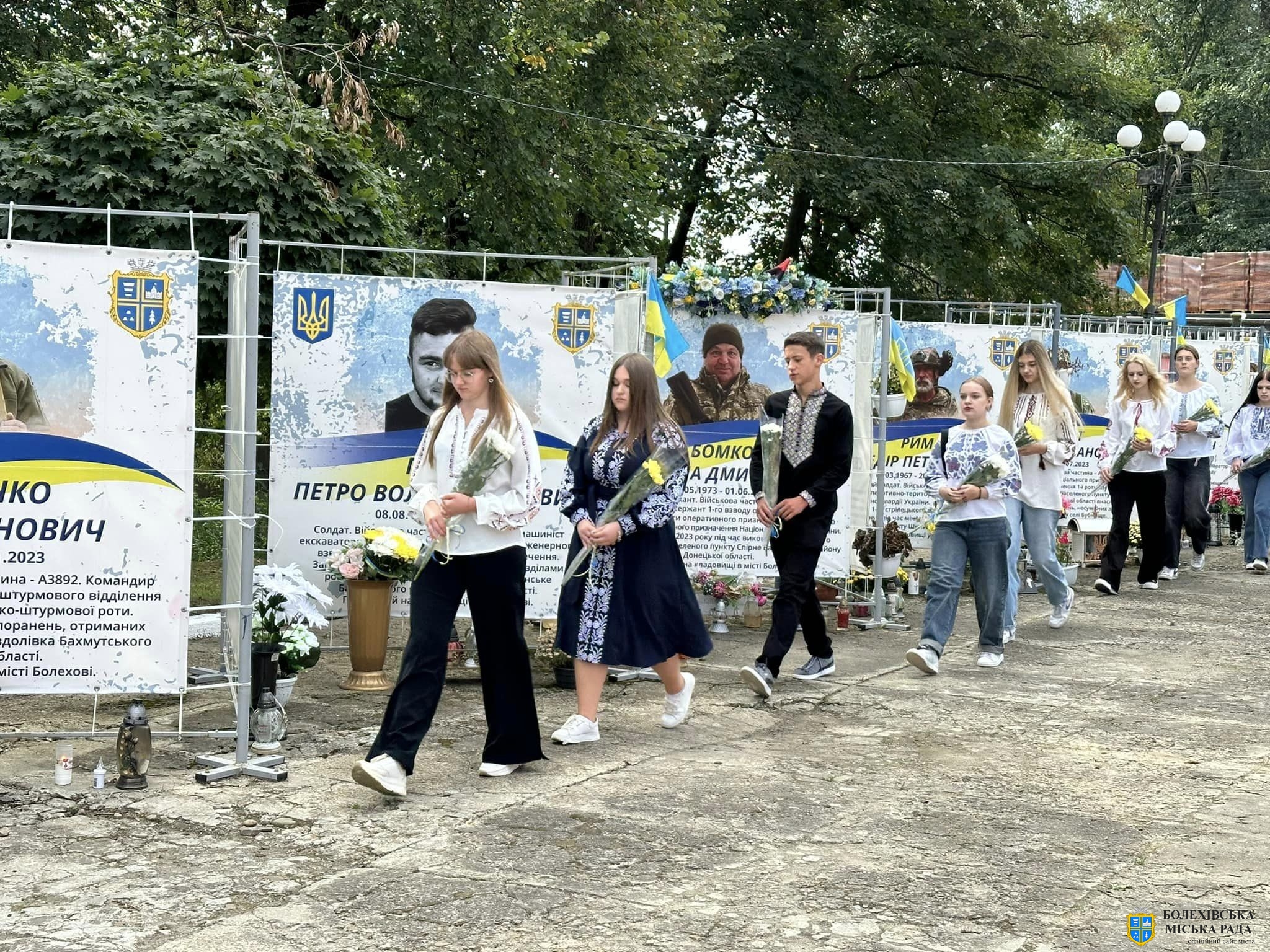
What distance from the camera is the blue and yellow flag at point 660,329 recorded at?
26.8 ft

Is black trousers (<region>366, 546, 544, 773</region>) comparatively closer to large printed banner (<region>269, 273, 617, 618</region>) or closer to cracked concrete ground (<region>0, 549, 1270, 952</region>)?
cracked concrete ground (<region>0, 549, 1270, 952</region>)

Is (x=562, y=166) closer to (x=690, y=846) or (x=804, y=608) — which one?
(x=804, y=608)

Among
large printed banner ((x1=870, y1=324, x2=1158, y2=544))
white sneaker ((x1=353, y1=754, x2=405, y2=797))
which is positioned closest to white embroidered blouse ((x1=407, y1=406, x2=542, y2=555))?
white sneaker ((x1=353, y1=754, x2=405, y2=797))

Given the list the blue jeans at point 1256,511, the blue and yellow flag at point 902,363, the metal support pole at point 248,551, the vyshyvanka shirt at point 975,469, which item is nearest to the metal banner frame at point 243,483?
the metal support pole at point 248,551

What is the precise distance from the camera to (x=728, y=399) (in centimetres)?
965

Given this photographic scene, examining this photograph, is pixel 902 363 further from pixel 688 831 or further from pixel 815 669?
pixel 688 831

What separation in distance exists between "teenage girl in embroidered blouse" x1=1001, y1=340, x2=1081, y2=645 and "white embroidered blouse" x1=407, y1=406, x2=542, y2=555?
4.53 metres

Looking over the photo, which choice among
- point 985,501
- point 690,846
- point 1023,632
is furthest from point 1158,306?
point 690,846

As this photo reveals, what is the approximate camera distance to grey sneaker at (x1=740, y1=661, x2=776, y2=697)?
24.7 ft

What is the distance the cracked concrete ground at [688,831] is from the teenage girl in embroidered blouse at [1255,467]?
6.08 meters

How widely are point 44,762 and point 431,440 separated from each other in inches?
80.6

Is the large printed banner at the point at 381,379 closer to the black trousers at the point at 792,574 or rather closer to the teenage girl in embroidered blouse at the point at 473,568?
the black trousers at the point at 792,574

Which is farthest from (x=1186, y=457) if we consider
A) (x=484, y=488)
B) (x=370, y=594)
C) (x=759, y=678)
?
(x=484, y=488)

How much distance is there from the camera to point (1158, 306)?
27312 millimetres
